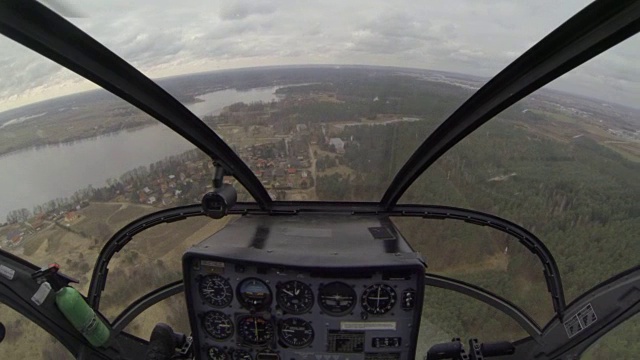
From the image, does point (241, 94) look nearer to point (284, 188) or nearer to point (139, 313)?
point (284, 188)

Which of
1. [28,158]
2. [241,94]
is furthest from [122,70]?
[28,158]

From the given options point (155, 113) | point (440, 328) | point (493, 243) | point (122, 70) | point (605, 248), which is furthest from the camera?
point (440, 328)

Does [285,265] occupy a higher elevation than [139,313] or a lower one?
higher

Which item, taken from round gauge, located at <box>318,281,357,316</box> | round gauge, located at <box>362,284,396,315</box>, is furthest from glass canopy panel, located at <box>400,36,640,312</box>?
round gauge, located at <box>318,281,357,316</box>

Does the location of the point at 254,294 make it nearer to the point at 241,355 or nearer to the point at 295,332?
the point at 295,332

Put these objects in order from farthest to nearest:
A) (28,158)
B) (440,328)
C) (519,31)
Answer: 1. (440,328)
2. (28,158)
3. (519,31)

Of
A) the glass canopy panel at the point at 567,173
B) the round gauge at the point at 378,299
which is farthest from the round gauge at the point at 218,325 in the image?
the glass canopy panel at the point at 567,173

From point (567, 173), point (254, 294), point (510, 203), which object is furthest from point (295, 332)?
point (567, 173)

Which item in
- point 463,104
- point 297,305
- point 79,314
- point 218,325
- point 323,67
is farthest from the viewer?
point 218,325
